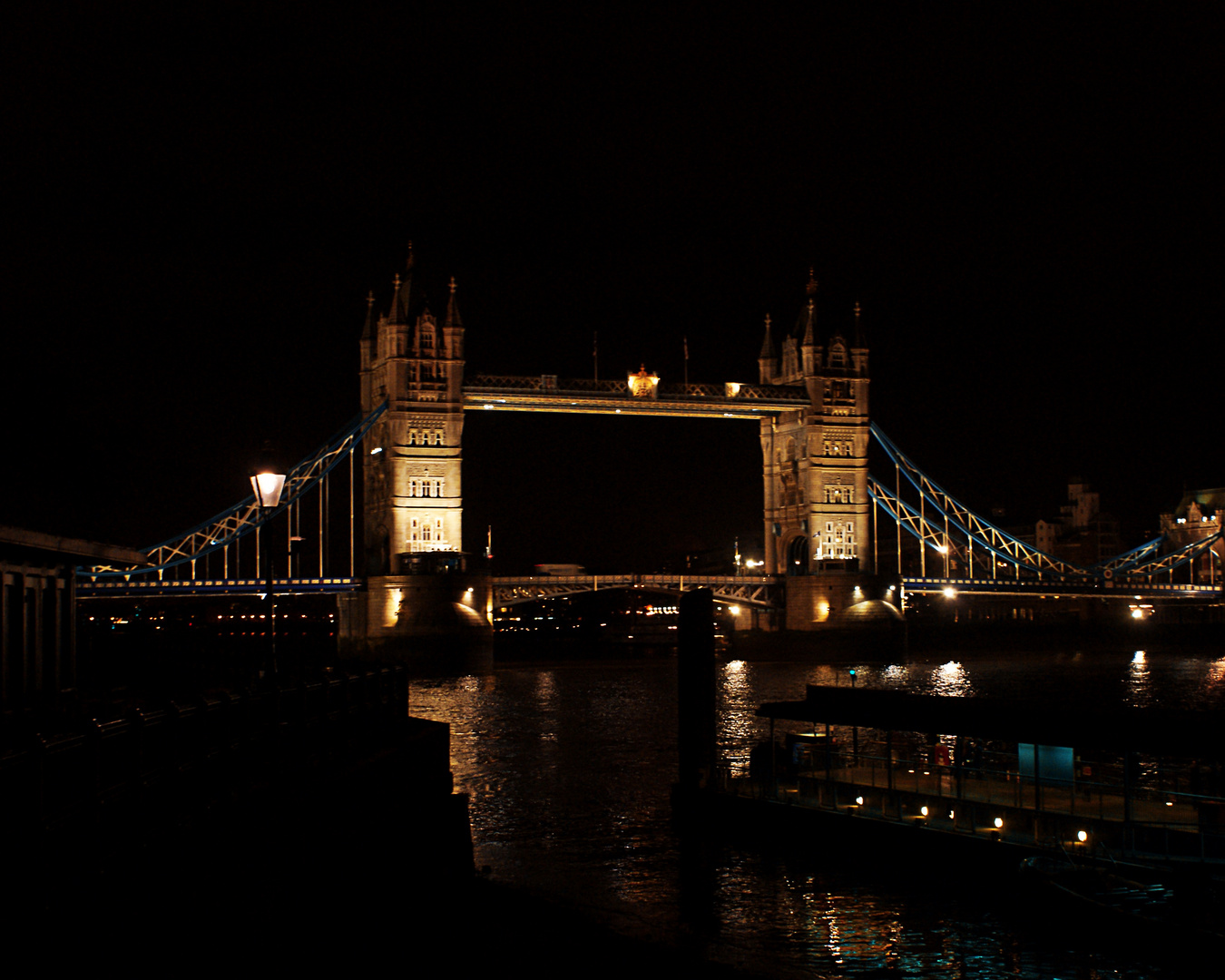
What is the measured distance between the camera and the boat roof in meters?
16.5

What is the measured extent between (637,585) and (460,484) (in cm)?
1188

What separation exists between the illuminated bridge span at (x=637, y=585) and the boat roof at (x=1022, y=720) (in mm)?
46961

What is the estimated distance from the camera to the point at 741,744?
35781 millimetres

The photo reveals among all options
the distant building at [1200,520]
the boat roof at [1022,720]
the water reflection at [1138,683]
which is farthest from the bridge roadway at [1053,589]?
the boat roof at [1022,720]

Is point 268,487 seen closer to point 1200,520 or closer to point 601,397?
point 601,397

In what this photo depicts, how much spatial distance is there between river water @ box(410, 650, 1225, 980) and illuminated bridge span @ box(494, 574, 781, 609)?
27588 mm

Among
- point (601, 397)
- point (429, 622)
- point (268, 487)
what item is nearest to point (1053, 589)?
point (601, 397)

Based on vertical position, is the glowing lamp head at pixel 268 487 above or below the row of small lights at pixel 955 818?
above

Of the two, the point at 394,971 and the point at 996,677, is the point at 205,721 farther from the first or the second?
the point at 996,677

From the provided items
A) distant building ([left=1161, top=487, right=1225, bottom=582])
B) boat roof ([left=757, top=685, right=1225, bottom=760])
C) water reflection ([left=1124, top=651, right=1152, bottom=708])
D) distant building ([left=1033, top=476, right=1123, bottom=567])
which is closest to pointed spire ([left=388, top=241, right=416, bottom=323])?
water reflection ([left=1124, top=651, right=1152, bottom=708])

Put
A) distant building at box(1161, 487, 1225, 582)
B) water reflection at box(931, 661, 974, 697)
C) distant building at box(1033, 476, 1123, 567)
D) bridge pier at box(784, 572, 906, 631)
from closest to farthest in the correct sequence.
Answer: water reflection at box(931, 661, 974, 697) → bridge pier at box(784, 572, 906, 631) → distant building at box(1161, 487, 1225, 582) → distant building at box(1033, 476, 1123, 567)

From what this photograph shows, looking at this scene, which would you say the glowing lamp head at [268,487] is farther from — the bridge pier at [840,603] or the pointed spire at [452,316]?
the bridge pier at [840,603]

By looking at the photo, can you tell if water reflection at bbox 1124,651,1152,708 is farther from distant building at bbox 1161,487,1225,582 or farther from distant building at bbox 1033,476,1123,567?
distant building at bbox 1033,476,1123,567

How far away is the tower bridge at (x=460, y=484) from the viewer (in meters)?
65.2
